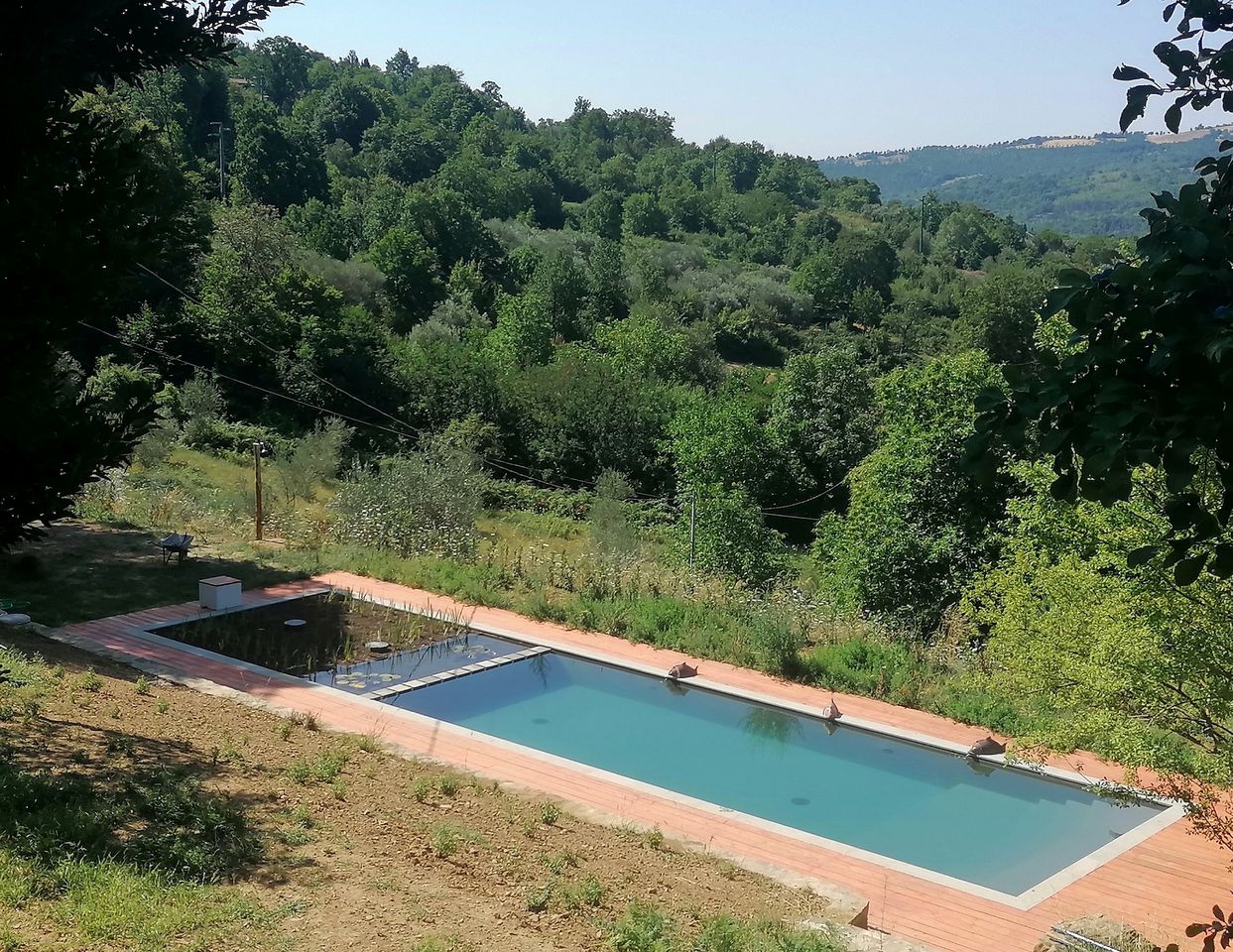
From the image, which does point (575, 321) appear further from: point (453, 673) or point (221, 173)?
point (453, 673)

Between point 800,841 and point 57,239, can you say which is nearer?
point 57,239

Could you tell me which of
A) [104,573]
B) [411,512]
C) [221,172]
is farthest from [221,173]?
[104,573]

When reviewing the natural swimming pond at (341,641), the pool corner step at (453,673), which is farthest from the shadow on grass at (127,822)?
the natural swimming pond at (341,641)

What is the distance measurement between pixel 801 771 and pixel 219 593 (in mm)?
6707

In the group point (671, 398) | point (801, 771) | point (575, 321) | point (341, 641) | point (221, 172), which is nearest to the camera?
point (801, 771)

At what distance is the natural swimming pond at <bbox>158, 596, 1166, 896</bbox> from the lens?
836cm

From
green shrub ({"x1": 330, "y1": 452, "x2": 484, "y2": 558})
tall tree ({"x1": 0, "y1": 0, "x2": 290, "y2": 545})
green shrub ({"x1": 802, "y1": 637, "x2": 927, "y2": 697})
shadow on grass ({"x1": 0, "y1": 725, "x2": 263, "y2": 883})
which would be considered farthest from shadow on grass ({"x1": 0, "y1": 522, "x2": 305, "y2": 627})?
green shrub ({"x1": 802, "y1": 637, "x2": 927, "y2": 697})

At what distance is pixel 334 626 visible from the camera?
1234 centimetres

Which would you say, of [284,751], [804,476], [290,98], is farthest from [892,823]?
[290,98]

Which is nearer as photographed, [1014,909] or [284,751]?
[1014,909]

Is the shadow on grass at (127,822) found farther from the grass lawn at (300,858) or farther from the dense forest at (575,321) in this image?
the dense forest at (575,321)

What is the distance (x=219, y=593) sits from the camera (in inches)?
484

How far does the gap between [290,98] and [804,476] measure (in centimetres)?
8013

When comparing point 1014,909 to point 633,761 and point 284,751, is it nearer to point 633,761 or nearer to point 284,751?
point 633,761
